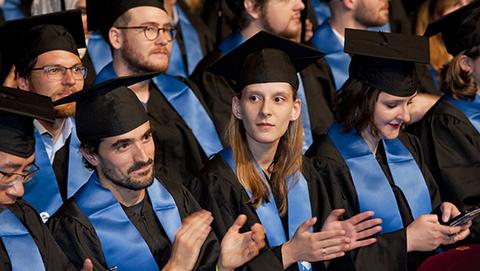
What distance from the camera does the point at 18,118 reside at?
438 cm

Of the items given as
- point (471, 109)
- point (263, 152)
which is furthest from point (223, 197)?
point (471, 109)

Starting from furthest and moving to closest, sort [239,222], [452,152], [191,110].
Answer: [191,110], [452,152], [239,222]

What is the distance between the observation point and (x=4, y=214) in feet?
14.3

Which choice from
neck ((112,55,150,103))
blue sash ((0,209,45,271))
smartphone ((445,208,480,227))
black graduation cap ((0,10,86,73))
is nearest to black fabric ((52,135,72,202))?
black graduation cap ((0,10,86,73))

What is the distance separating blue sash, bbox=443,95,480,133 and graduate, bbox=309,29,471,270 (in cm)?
49

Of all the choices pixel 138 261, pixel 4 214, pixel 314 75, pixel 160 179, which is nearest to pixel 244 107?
pixel 160 179

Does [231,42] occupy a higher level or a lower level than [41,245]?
higher

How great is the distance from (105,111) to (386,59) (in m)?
1.55

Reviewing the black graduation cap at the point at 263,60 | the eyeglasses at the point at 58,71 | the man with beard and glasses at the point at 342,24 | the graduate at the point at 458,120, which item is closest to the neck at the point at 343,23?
the man with beard and glasses at the point at 342,24

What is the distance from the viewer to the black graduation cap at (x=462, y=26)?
228 inches

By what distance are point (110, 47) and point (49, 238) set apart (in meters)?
2.11

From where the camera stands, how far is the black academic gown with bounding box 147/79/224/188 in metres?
5.88

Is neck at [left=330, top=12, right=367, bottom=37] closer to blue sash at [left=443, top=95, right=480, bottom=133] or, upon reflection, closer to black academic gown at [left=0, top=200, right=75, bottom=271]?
blue sash at [left=443, top=95, right=480, bottom=133]

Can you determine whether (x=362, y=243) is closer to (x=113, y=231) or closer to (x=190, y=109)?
(x=113, y=231)
